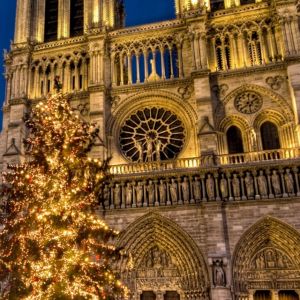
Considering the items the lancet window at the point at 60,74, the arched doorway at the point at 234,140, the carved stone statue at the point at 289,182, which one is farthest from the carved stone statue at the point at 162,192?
the lancet window at the point at 60,74

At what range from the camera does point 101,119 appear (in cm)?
1764

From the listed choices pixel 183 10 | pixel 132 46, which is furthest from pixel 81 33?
pixel 183 10

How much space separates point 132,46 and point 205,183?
806cm

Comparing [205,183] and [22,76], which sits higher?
[22,76]

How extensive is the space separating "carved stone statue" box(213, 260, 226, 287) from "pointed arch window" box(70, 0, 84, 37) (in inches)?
556

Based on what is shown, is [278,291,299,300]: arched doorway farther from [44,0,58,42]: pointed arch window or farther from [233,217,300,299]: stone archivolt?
[44,0,58,42]: pointed arch window

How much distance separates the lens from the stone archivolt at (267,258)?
46.5ft

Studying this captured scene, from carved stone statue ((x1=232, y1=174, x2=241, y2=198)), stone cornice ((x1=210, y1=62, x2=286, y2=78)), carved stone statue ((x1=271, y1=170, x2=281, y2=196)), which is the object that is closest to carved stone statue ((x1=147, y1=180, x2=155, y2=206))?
carved stone statue ((x1=232, y1=174, x2=241, y2=198))

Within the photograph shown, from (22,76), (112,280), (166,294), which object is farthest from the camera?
(22,76)

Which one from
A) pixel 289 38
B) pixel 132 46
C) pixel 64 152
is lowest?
pixel 64 152

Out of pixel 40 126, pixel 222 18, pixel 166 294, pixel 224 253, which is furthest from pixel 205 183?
pixel 222 18

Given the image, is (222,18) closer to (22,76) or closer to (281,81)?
(281,81)

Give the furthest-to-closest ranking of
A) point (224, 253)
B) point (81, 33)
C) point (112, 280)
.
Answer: point (81, 33)
point (224, 253)
point (112, 280)

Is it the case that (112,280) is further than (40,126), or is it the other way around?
(40,126)
